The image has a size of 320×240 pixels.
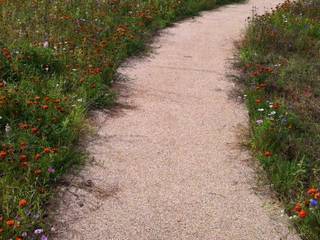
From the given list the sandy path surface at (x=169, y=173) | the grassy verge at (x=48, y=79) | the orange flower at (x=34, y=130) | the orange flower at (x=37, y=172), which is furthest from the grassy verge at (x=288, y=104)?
the orange flower at (x=34, y=130)

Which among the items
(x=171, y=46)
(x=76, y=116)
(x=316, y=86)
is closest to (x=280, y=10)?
(x=171, y=46)

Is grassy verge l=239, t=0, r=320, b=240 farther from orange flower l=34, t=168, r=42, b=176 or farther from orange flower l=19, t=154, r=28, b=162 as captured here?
orange flower l=19, t=154, r=28, b=162

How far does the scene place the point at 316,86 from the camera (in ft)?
21.0

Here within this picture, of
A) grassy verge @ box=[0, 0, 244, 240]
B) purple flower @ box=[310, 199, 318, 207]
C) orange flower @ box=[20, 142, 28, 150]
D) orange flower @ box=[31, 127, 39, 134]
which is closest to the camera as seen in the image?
purple flower @ box=[310, 199, 318, 207]

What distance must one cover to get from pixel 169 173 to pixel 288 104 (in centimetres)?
210

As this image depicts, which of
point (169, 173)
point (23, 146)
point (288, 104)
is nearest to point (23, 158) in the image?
point (23, 146)

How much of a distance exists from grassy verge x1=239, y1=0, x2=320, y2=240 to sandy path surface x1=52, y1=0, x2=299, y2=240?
21 centimetres

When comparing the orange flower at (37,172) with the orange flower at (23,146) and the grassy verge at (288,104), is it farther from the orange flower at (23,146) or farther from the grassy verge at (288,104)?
the grassy verge at (288,104)

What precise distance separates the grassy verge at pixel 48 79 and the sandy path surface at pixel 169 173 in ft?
0.85

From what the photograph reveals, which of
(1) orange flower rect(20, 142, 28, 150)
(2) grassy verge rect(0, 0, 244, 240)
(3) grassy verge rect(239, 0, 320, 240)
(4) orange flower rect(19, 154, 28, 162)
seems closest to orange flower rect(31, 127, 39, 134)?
(2) grassy verge rect(0, 0, 244, 240)

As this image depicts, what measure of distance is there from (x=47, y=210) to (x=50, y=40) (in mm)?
3745

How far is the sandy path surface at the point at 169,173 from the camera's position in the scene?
3.70 meters

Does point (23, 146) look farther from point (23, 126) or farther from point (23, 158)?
point (23, 126)

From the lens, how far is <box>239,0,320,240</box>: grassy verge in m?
4.15
